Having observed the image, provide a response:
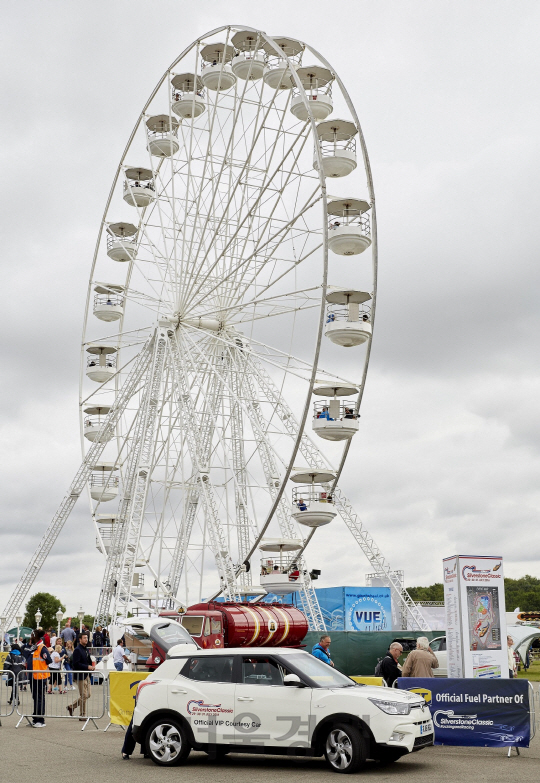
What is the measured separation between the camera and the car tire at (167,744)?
11648mm

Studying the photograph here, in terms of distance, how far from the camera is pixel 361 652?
24.9 m

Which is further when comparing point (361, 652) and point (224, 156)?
point (224, 156)

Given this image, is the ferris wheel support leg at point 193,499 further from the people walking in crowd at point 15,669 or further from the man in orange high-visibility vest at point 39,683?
the man in orange high-visibility vest at point 39,683

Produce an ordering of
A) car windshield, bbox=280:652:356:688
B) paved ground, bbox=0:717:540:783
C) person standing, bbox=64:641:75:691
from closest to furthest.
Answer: paved ground, bbox=0:717:540:783 → car windshield, bbox=280:652:356:688 → person standing, bbox=64:641:75:691

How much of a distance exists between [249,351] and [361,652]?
9.63 m

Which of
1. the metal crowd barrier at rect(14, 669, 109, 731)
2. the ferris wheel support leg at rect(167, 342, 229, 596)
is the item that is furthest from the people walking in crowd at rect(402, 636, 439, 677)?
the ferris wheel support leg at rect(167, 342, 229, 596)

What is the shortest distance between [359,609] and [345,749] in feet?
96.7

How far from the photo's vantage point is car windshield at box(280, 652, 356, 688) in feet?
37.4

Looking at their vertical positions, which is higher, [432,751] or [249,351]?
[249,351]

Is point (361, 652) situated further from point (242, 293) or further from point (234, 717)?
point (234, 717)

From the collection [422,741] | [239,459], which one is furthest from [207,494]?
[422,741]

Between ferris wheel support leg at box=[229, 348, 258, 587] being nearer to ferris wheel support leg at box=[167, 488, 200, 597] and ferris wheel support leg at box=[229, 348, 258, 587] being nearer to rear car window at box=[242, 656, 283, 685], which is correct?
ferris wheel support leg at box=[167, 488, 200, 597]

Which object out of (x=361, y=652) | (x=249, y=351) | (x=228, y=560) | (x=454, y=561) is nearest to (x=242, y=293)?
(x=249, y=351)

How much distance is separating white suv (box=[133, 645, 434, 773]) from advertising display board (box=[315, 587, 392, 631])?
28134 mm
